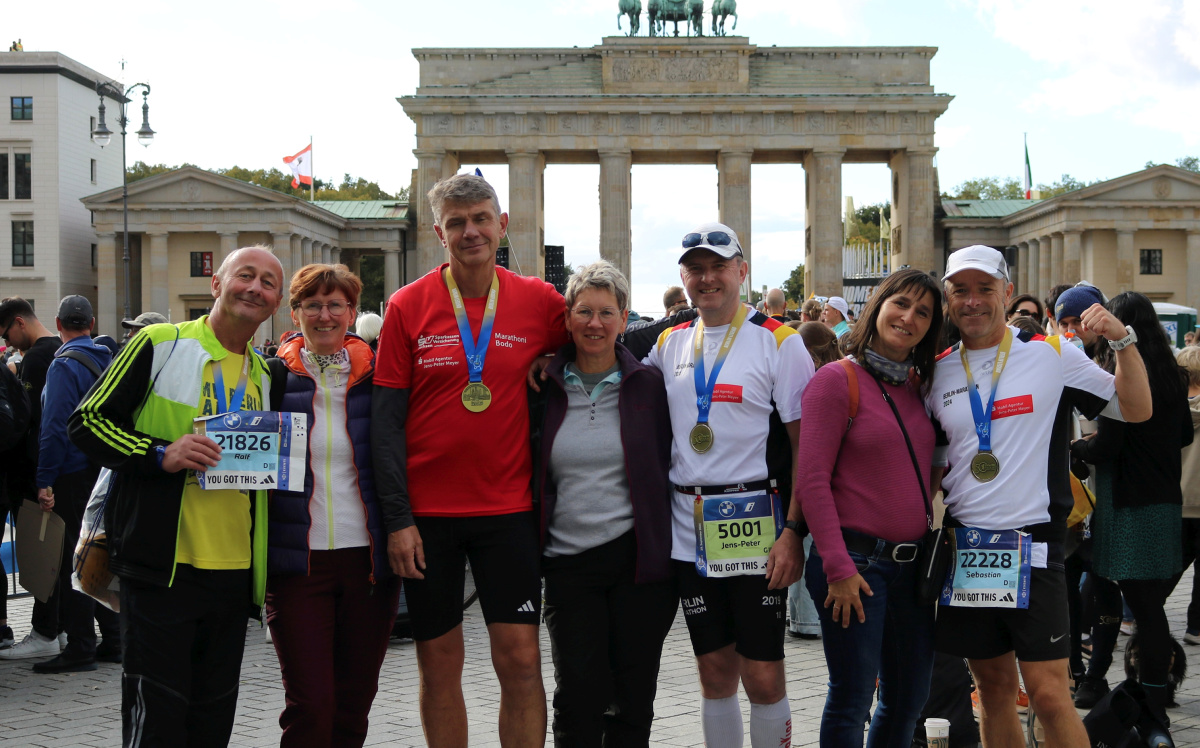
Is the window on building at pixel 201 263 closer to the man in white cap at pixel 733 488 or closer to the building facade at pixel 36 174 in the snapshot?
the building facade at pixel 36 174

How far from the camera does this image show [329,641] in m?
4.58

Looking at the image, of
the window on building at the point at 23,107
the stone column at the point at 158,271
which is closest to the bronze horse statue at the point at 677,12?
the stone column at the point at 158,271

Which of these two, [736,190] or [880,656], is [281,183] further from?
[880,656]

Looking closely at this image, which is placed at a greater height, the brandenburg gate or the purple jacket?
the brandenburg gate

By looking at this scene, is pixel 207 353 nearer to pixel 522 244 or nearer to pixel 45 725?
pixel 45 725

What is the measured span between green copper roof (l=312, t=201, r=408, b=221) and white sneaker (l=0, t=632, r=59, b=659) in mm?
49641

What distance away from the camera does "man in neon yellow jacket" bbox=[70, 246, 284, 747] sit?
4273mm

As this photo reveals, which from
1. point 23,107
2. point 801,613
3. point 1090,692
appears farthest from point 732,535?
point 23,107

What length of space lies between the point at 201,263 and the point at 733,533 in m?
52.1

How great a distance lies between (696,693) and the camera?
22.6 ft

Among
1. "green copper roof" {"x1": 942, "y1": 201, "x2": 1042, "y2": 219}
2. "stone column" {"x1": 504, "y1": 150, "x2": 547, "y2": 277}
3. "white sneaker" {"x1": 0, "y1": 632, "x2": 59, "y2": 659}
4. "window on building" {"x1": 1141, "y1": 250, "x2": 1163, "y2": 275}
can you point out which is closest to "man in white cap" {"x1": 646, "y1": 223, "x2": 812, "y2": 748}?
"white sneaker" {"x1": 0, "y1": 632, "x2": 59, "y2": 659}

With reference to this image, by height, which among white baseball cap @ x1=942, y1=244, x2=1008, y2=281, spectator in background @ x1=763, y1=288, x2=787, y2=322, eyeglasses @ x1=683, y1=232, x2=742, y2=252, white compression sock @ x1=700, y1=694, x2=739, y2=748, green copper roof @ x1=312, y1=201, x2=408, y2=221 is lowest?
white compression sock @ x1=700, y1=694, x2=739, y2=748

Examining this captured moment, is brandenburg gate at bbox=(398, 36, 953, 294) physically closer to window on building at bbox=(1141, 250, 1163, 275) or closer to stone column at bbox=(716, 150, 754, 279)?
stone column at bbox=(716, 150, 754, 279)

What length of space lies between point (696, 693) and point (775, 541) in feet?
8.96
